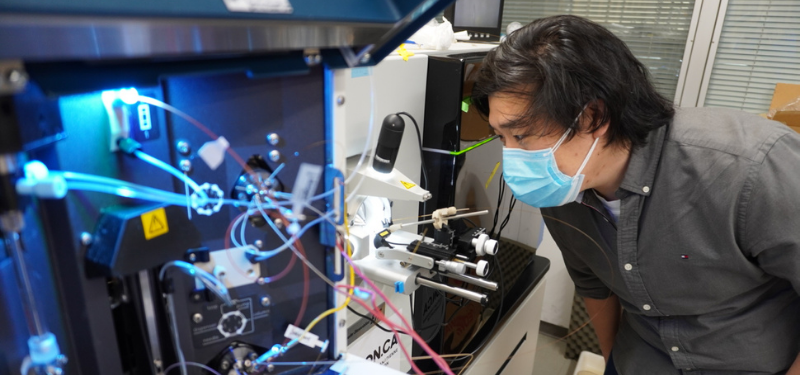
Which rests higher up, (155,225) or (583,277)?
(155,225)

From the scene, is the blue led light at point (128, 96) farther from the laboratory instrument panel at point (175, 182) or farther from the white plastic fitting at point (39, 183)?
the white plastic fitting at point (39, 183)

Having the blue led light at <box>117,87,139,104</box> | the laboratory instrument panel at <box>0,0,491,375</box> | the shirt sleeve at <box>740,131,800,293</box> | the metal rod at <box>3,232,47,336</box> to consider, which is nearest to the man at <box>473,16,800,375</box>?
the shirt sleeve at <box>740,131,800,293</box>

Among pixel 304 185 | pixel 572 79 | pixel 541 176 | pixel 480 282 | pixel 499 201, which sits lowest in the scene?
pixel 499 201

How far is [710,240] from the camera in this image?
99 centimetres

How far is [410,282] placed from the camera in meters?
0.83

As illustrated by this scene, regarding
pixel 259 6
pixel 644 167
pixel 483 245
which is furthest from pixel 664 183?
pixel 259 6

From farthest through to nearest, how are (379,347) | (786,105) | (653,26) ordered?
1. (653,26)
2. (786,105)
3. (379,347)

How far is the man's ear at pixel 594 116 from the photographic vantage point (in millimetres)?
982

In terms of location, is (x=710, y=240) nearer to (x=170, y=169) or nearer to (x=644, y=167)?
(x=644, y=167)

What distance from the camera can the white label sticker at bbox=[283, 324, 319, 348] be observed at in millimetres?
622

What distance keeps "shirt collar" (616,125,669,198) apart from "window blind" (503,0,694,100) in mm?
1607

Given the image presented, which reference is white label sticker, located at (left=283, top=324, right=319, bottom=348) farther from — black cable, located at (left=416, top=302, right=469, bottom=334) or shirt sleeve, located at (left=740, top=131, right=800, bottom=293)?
shirt sleeve, located at (left=740, top=131, right=800, bottom=293)

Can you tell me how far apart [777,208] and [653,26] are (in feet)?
6.32

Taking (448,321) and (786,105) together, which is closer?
(448,321)
